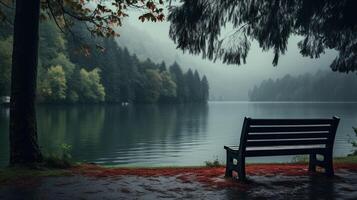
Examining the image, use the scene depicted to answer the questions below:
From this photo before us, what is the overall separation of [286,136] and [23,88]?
226 inches

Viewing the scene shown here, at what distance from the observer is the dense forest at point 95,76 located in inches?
2835

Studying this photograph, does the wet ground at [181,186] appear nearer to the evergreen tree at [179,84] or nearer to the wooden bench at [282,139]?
the wooden bench at [282,139]

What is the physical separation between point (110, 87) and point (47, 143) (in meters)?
77.2

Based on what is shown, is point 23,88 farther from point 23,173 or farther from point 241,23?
point 241,23

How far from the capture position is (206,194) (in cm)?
673

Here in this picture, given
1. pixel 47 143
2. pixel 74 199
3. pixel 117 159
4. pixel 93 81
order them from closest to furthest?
pixel 74 199 < pixel 117 159 < pixel 47 143 < pixel 93 81

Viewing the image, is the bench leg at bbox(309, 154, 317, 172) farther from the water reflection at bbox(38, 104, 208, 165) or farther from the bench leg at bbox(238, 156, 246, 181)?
the water reflection at bbox(38, 104, 208, 165)

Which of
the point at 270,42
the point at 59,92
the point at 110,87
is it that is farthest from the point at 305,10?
the point at 110,87

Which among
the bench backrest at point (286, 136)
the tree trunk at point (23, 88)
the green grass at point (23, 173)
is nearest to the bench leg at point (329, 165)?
the bench backrest at point (286, 136)

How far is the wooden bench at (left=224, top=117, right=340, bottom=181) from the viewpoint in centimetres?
785

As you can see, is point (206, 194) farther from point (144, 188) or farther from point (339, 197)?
point (339, 197)

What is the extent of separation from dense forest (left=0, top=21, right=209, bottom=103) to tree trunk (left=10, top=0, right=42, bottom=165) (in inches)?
1447

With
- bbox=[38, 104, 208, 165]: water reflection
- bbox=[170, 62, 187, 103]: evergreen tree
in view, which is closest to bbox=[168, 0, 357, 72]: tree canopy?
bbox=[38, 104, 208, 165]: water reflection

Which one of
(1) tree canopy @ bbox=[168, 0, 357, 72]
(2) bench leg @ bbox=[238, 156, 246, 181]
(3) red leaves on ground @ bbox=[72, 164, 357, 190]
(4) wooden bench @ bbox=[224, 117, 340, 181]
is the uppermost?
(1) tree canopy @ bbox=[168, 0, 357, 72]
